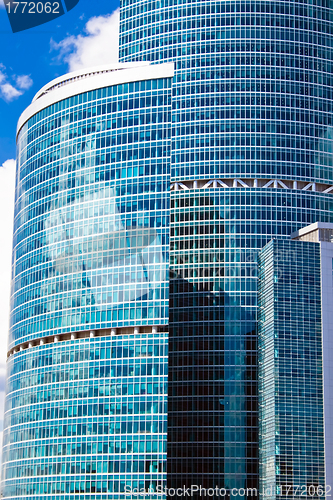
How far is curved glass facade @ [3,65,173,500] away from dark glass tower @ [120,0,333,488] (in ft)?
66.5

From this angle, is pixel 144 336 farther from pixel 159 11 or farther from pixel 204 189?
pixel 159 11

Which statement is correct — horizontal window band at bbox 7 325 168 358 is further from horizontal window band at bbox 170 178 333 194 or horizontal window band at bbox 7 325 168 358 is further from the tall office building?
horizontal window band at bbox 170 178 333 194

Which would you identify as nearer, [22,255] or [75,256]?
[75,256]

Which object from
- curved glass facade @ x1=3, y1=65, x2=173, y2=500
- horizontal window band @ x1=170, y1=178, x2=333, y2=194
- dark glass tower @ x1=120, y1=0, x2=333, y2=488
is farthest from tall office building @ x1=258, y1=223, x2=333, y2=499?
horizontal window band @ x1=170, y1=178, x2=333, y2=194

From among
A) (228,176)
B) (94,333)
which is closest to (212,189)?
(228,176)

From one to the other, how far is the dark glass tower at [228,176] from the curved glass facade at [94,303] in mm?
20273

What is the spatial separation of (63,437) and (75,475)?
23.1 feet

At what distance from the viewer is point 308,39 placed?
602ft

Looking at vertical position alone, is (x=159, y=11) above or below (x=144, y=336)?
above

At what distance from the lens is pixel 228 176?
6841 inches

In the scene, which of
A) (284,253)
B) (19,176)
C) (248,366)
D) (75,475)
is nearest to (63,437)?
(75,475)

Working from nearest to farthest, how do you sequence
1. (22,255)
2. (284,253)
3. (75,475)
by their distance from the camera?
(75,475) < (284,253) < (22,255)

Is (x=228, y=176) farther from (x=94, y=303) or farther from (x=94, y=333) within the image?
(x=94, y=333)

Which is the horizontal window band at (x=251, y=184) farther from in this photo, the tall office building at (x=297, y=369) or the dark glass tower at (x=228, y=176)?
the tall office building at (x=297, y=369)
